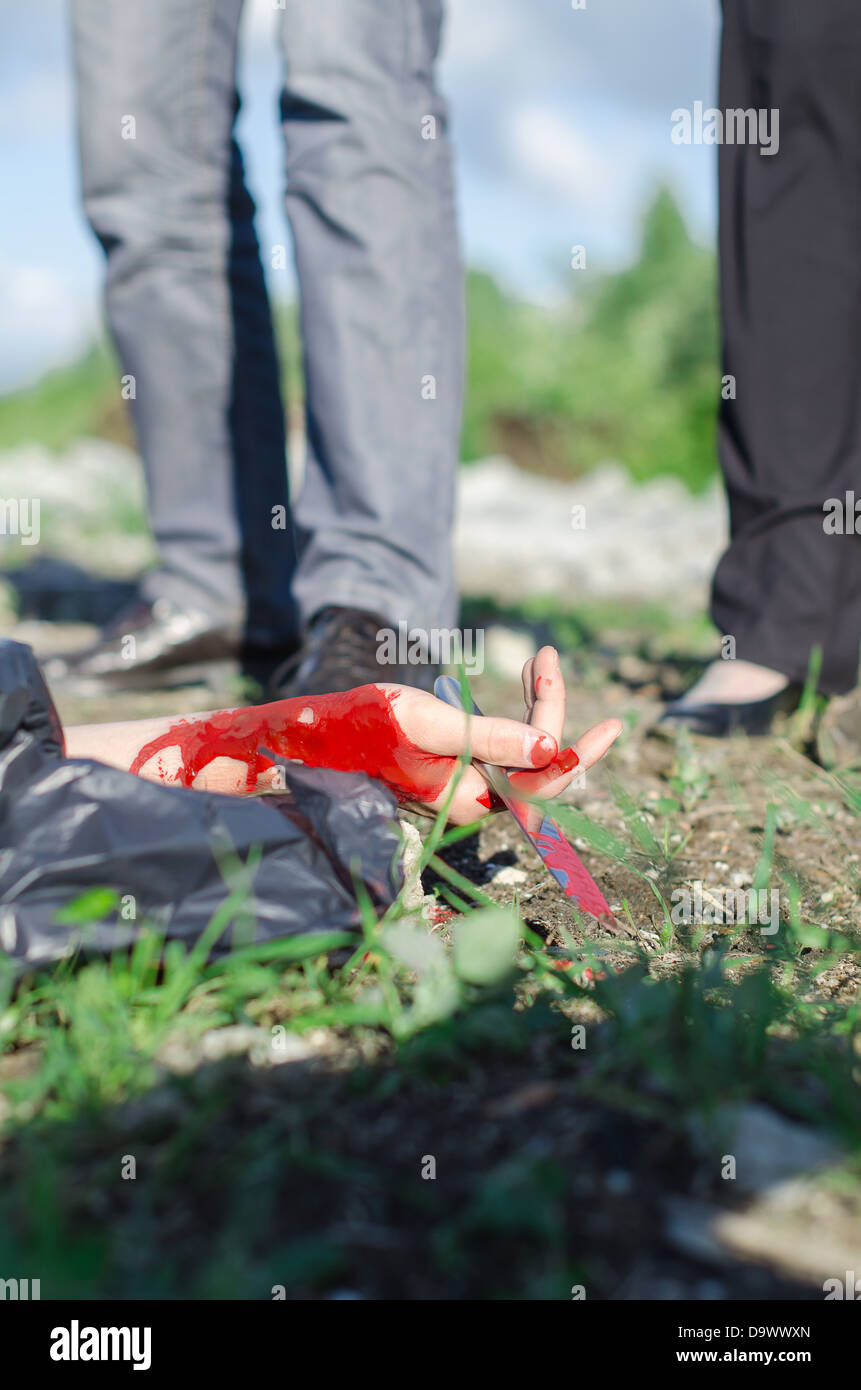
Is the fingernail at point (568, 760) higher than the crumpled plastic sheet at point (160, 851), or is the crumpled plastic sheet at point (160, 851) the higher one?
the fingernail at point (568, 760)

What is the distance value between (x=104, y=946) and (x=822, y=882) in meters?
0.98

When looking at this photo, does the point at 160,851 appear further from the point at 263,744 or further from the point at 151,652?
the point at 151,652

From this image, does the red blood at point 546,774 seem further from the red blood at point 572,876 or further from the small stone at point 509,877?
the small stone at point 509,877

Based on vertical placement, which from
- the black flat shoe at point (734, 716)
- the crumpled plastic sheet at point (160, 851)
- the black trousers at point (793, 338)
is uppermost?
the black trousers at point (793, 338)

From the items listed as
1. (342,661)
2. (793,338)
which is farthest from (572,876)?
(793,338)

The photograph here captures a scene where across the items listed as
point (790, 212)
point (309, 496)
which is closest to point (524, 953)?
point (309, 496)

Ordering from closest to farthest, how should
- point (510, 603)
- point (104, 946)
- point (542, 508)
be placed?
point (104, 946) → point (510, 603) → point (542, 508)

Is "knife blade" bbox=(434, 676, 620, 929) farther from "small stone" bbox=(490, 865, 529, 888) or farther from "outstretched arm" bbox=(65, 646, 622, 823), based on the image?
"small stone" bbox=(490, 865, 529, 888)

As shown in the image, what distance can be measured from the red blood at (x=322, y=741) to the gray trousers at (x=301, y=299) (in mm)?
568

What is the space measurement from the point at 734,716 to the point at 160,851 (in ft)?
4.06

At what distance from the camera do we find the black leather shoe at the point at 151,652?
7.80 ft

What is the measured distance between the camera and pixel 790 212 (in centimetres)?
188

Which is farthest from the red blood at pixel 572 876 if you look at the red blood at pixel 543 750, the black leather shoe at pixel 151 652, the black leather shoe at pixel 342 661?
the black leather shoe at pixel 151 652
